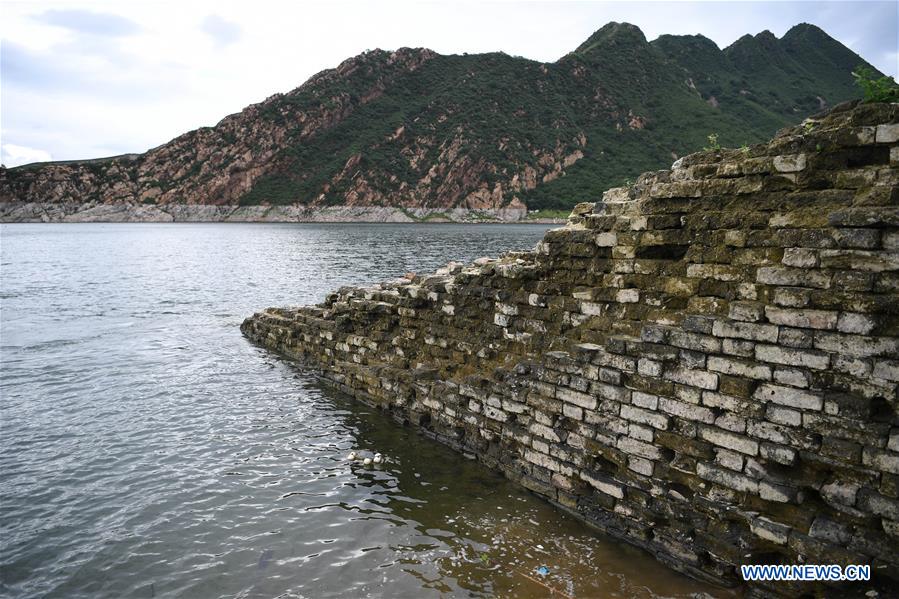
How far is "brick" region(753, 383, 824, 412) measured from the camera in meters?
5.91

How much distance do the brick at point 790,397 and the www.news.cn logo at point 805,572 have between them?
162 cm

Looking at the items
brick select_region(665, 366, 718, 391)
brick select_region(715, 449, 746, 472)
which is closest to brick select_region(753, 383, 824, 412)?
brick select_region(665, 366, 718, 391)

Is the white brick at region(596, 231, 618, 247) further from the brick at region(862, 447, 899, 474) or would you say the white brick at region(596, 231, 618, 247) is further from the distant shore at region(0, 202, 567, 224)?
the distant shore at region(0, 202, 567, 224)

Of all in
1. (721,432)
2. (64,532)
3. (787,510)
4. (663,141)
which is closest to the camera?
(787,510)

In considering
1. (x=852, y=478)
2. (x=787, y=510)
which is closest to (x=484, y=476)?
(x=787, y=510)

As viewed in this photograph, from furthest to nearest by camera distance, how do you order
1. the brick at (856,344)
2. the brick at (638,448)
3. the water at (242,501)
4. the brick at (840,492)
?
the brick at (638,448) → the water at (242,501) → the brick at (840,492) → the brick at (856,344)

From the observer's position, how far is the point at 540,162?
4712 inches

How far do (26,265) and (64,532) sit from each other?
55.6 metres

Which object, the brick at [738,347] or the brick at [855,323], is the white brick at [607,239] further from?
the brick at [855,323]

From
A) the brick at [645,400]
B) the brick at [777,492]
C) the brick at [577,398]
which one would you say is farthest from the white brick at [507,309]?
the brick at [777,492]

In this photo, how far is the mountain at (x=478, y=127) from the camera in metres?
118

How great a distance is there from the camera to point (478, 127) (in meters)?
129

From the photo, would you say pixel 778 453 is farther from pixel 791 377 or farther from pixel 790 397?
pixel 791 377

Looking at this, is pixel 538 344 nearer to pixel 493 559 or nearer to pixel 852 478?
pixel 493 559
